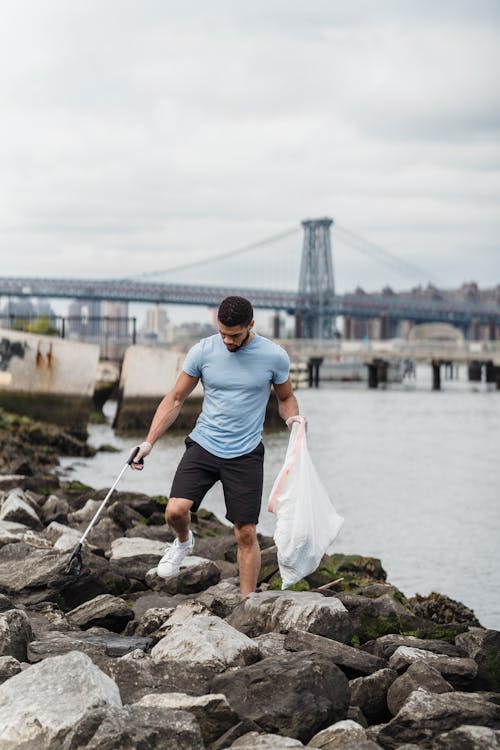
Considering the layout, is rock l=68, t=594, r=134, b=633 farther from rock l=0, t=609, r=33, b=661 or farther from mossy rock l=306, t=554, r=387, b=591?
mossy rock l=306, t=554, r=387, b=591

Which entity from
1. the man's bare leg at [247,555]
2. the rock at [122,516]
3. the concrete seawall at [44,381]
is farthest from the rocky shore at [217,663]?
the concrete seawall at [44,381]

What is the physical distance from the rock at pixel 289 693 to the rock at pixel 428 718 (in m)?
0.22

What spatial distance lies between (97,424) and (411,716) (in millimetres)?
23606

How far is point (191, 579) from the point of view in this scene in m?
6.87

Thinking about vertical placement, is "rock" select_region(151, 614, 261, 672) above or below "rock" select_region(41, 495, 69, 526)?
above

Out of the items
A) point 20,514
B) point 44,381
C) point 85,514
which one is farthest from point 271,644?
point 44,381

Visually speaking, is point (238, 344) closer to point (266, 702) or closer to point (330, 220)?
point (266, 702)

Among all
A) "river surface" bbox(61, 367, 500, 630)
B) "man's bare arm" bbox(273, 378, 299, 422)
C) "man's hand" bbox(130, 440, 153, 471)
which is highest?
"man's bare arm" bbox(273, 378, 299, 422)

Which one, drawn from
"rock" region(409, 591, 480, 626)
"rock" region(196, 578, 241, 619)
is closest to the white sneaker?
"rock" region(196, 578, 241, 619)

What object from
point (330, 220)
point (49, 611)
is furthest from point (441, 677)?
point (330, 220)

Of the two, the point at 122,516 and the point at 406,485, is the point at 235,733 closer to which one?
the point at 122,516

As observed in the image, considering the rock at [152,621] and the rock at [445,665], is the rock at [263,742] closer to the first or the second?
the rock at [445,665]

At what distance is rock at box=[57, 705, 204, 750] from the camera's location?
372 centimetres

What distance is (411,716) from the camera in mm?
4379
